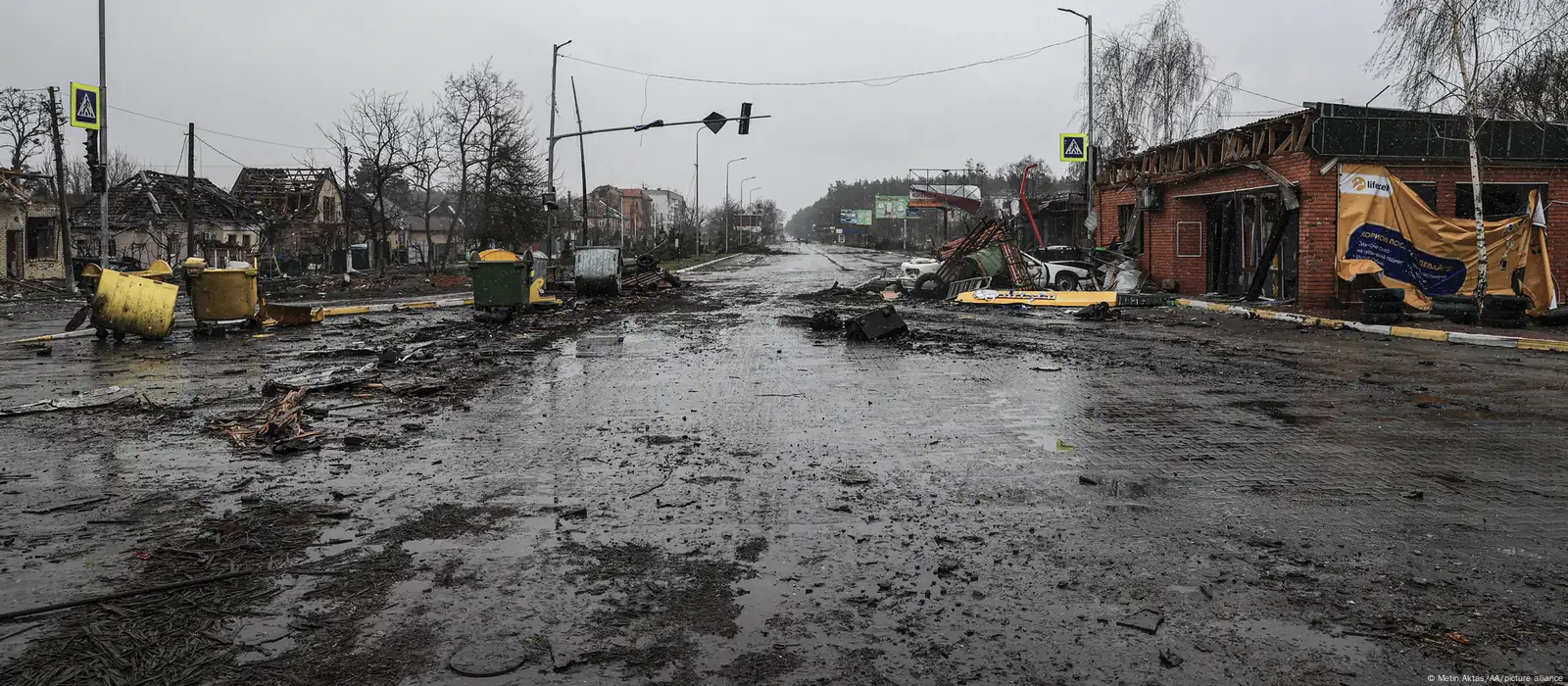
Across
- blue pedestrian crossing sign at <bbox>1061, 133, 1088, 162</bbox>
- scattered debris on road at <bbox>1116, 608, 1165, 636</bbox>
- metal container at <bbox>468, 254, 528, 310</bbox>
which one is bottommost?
scattered debris on road at <bbox>1116, 608, 1165, 636</bbox>

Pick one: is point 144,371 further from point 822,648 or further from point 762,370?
point 822,648

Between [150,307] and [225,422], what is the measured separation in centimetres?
866

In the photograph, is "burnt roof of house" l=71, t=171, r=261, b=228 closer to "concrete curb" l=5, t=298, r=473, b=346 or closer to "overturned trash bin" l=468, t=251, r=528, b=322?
"concrete curb" l=5, t=298, r=473, b=346

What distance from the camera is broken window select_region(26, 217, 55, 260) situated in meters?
41.1

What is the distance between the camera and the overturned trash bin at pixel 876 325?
15.6 meters

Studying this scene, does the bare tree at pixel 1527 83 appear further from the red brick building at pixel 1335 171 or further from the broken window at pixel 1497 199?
the broken window at pixel 1497 199

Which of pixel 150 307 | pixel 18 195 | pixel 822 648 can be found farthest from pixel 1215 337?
pixel 18 195

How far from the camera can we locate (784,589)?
4.38 metres

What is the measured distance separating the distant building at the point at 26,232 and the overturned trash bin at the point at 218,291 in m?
25.0

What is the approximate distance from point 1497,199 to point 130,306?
85.5 ft

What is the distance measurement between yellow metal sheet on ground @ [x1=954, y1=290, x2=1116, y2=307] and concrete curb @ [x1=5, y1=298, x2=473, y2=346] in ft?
42.7

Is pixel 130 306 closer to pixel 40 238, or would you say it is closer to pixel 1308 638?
pixel 1308 638

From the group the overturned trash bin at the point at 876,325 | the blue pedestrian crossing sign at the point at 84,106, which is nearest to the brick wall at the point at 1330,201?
the overturned trash bin at the point at 876,325

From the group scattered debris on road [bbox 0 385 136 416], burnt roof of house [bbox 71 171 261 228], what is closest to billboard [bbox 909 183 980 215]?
burnt roof of house [bbox 71 171 261 228]
